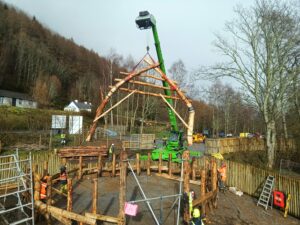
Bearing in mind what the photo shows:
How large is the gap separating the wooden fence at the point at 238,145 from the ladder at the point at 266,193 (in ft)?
48.4

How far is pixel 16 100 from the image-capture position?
62.6m

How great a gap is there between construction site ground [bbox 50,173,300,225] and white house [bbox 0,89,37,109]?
49.7 metres

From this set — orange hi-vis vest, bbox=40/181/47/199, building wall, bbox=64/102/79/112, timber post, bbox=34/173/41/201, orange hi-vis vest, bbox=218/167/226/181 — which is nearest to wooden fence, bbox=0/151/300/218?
orange hi-vis vest, bbox=218/167/226/181

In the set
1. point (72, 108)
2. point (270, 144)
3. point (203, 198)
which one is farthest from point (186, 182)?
point (72, 108)

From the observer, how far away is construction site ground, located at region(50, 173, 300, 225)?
1149 cm

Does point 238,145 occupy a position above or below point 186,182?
above

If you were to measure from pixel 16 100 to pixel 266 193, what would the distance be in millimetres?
59015

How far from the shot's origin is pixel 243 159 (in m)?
29.0

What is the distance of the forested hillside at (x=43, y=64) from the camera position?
71.4 m

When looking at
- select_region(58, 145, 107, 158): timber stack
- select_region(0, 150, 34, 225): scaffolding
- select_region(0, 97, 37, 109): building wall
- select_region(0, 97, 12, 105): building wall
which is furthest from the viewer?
select_region(0, 97, 37, 109): building wall

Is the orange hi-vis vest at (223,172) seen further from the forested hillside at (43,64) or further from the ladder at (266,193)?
the forested hillside at (43,64)

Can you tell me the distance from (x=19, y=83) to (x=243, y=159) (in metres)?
62.7

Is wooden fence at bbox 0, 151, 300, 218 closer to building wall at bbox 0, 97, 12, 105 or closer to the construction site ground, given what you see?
the construction site ground

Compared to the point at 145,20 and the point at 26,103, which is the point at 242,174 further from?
the point at 26,103
